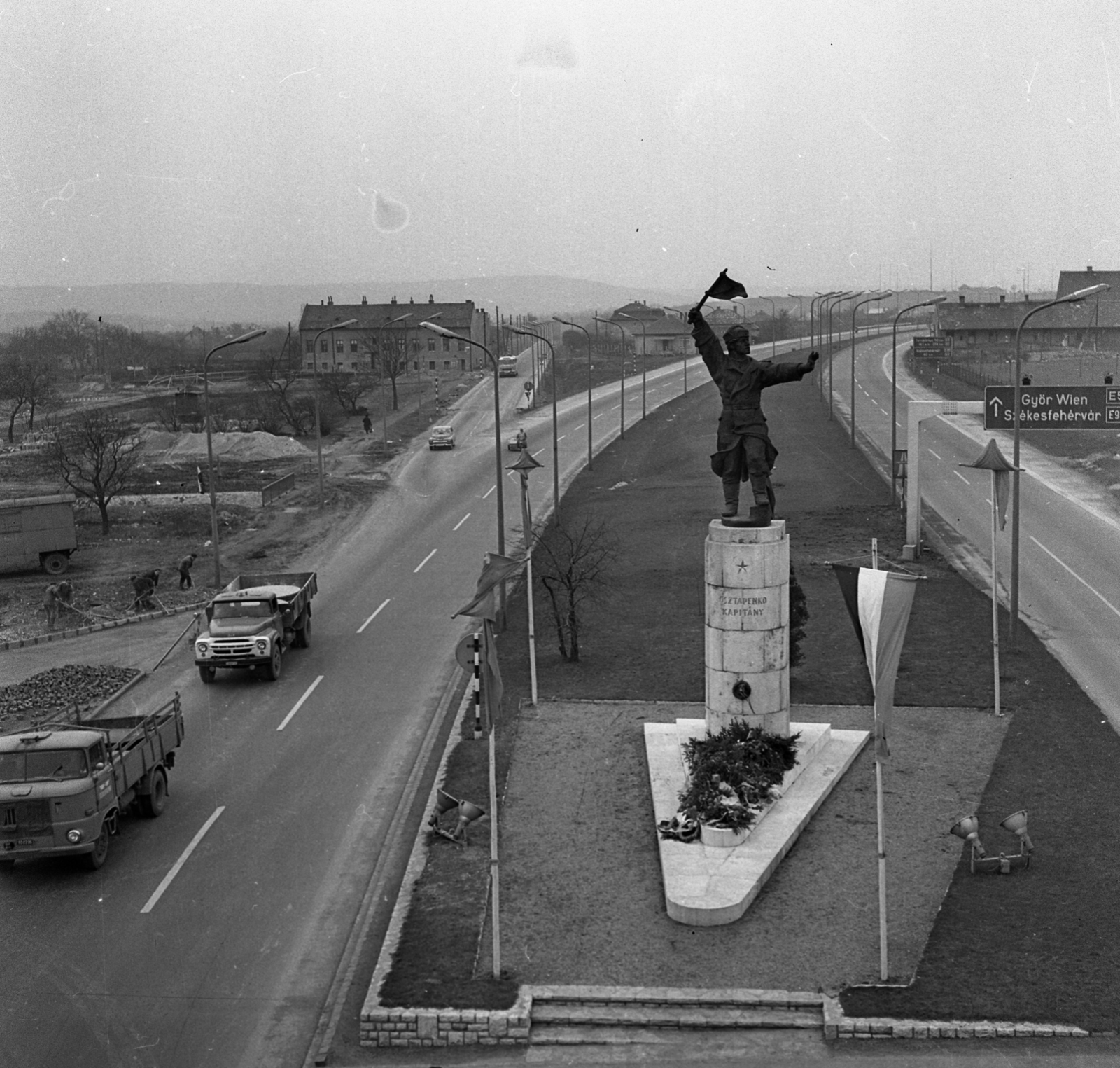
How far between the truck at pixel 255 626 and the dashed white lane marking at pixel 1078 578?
1988cm

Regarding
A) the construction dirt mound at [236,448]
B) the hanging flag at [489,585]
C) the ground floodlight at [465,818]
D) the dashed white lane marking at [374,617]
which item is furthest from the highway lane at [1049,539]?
the construction dirt mound at [236,448]

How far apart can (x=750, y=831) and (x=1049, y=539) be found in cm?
2717

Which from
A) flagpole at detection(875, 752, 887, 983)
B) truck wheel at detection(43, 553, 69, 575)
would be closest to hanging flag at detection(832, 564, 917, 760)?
flagpole at detection(875, 752, 887, 983)

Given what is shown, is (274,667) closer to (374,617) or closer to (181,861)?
(374,617)

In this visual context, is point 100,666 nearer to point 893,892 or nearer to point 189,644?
point 189,644

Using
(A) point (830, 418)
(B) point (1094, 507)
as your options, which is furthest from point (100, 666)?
(A) point (830, 418)

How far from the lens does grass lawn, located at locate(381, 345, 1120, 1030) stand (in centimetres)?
1566

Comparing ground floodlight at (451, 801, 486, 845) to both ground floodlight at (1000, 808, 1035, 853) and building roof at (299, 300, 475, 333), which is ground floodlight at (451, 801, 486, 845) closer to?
ground floodlight at (1000, 808, 1035, 853)

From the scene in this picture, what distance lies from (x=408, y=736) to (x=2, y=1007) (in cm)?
1085

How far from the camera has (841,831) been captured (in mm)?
19969

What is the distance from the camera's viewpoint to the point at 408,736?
25.7m

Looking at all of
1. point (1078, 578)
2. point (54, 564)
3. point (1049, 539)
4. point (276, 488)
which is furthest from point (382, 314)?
point (1078, 578)

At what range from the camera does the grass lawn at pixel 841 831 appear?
51.4 ft

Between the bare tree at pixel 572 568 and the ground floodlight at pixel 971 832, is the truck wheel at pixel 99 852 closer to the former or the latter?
the bare tree at pixel 572 568
